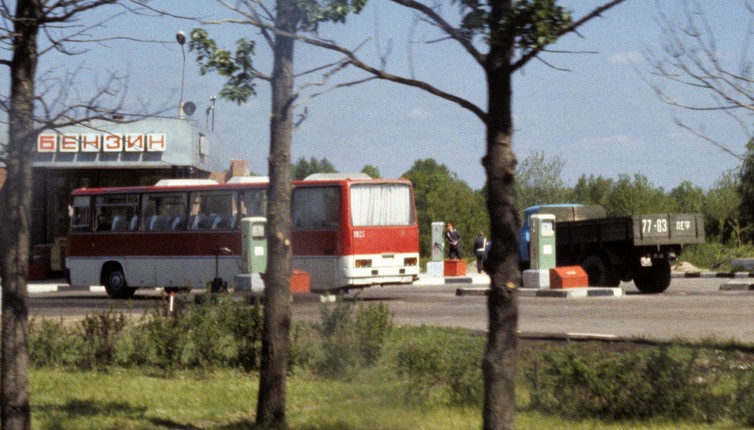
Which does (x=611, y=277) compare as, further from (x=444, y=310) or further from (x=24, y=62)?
(x=24, y=62)

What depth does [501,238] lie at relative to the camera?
18.0 feet

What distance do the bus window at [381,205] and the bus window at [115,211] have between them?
22.7ft

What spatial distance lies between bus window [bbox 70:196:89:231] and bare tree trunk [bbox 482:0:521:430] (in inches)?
1039

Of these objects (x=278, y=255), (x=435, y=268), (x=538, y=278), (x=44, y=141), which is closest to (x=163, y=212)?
(x=538, y=278)

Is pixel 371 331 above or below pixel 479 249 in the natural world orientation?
below

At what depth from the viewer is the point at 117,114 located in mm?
7344

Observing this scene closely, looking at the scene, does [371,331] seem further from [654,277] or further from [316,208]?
[654,277]

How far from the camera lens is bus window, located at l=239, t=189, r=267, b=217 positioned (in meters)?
27.6

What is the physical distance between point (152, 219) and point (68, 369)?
1792 centimetres

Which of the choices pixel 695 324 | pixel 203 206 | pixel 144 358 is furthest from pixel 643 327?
pixel 203 206

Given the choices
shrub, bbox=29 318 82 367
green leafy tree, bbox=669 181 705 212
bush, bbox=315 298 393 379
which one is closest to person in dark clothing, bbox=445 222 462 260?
shrub, bbox=29 318 82 367

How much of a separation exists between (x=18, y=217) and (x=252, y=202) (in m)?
20.7

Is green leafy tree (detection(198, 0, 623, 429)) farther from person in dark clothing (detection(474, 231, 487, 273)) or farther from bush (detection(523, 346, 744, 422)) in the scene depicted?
person in dark clothing (detection(474, 231, 487, 273))

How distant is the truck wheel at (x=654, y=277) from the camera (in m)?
26.8
